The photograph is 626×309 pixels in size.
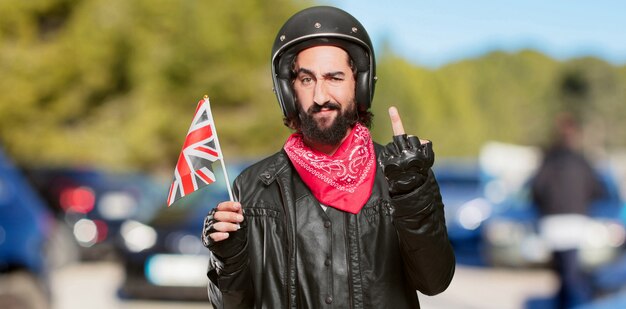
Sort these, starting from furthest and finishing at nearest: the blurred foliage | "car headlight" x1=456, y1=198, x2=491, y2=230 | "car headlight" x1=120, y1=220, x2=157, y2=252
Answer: the blurred foliage, "car headlight" x1=456, y1=198, x2=491, y2=230, "car headlight" x1=120, y1=220, x2=157, y2=252

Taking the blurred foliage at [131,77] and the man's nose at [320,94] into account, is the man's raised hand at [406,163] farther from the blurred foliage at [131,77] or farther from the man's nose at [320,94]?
the blurred foliage at [131,77]

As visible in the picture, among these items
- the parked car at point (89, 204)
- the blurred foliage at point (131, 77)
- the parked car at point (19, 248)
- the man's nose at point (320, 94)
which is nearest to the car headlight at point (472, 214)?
the parked car at point (89, 204)

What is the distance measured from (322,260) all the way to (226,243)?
0.29 metres

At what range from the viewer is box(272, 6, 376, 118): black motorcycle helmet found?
3.14m

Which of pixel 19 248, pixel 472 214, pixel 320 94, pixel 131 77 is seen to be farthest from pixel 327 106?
pixel 131 77

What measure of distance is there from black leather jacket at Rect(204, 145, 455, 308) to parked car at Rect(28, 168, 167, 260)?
13.3m

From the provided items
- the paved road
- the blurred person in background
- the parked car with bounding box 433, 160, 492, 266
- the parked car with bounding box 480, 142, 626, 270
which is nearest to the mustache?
the blurred person in background

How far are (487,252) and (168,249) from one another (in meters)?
5.97

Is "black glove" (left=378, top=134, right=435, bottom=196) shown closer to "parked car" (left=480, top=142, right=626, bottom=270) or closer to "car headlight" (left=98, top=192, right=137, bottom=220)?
"parked car" (left=480, top=142, right=626, bottom=270)

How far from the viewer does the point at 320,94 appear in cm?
309

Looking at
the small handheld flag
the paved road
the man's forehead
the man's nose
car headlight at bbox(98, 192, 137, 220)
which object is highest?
car headlight at bbox(98, 192, 137, 220)

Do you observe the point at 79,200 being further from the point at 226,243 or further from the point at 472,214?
the point at 226,243

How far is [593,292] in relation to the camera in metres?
8.23

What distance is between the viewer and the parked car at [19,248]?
24.2 ft
